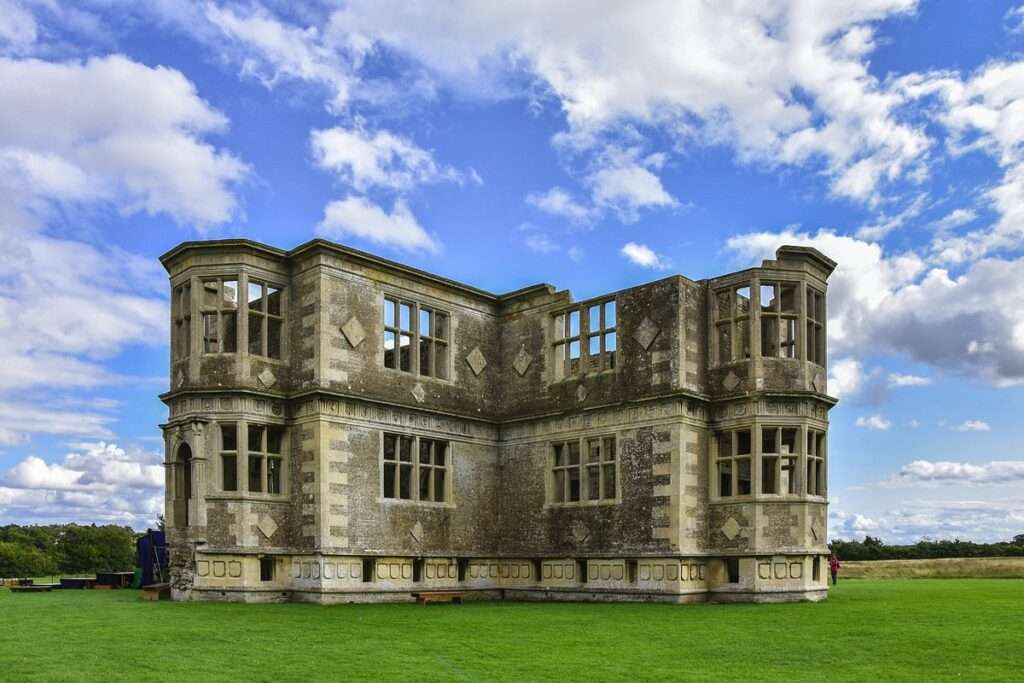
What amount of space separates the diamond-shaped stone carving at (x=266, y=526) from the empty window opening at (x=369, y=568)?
2753 millimetres

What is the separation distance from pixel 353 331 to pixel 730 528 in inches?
487

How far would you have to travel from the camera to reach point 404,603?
90.1ft

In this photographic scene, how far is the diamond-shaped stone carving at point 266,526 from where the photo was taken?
26.5m

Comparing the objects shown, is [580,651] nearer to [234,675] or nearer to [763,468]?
[234,675]

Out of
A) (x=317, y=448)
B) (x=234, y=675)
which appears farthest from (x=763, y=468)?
(x=234, y=675)

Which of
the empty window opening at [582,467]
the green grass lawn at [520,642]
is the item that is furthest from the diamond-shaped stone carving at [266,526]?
the empty window opening at [582,467]

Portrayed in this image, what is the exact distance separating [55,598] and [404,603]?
32.3 ft

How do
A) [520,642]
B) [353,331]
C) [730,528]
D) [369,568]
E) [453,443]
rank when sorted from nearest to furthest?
[520,642] → [730,528] → [369,568] → [353,331] → [453,443]

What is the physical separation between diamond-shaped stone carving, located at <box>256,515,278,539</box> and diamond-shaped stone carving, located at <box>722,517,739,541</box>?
41.9ft

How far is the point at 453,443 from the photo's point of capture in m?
30.7

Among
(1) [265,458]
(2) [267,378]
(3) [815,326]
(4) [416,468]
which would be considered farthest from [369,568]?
(3) [815,326]

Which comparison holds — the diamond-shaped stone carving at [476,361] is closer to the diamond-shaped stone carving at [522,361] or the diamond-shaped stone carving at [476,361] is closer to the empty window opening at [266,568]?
the diamond-shaped stone carving at [522,361]

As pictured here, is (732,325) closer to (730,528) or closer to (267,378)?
(730,528)

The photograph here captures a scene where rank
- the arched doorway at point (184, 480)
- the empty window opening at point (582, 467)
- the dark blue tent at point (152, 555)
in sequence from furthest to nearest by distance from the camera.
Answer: the dark blue tent at point (152, 555), the empty window opening at point (582, 467), the arched doorway at point (184, 480)
